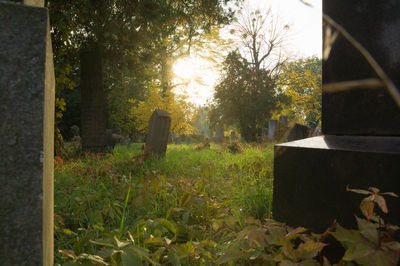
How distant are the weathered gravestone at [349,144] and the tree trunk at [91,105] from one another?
547cm

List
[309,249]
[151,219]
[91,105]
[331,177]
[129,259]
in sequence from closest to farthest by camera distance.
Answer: [309,249]
[129,259]
[331,177]
[151,219]
[91,105]

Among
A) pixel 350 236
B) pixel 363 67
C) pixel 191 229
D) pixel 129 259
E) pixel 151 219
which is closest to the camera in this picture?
pixel 350 236

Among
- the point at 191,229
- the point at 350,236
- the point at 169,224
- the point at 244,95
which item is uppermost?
the point at 244,95

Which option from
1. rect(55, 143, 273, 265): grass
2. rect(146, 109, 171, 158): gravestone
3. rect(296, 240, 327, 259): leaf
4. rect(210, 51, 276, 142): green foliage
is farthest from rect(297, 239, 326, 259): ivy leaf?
rect(210, 51, 276, 142): green foliage

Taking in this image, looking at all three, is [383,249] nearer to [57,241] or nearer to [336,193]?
[336,193]

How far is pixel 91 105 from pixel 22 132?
5.96 metres

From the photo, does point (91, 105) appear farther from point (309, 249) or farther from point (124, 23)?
point (309, 249)

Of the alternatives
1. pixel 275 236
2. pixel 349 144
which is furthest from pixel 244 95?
pixel 275 236

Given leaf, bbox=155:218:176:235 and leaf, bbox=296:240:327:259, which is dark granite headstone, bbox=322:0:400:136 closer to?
leaf, bbox=296:240:327:259

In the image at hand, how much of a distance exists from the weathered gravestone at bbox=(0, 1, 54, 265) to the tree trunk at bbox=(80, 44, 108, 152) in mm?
5797

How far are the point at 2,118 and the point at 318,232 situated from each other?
1626 mm

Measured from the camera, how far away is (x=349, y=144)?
5.08 ft

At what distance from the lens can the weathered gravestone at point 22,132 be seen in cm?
85

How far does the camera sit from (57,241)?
1.79 m
